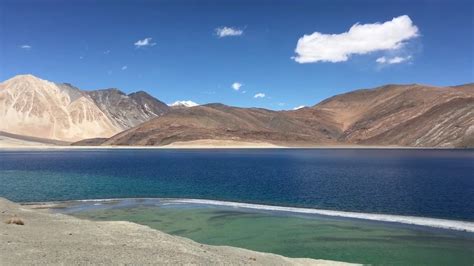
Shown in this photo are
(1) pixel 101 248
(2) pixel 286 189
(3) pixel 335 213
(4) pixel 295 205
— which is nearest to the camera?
(1) pixel 101 248

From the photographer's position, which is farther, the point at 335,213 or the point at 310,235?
the point at 335,213

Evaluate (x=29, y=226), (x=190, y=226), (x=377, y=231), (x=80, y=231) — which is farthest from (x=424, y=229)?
(x=29, y=226)

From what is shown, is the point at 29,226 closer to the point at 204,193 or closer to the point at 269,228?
the point at 269,228

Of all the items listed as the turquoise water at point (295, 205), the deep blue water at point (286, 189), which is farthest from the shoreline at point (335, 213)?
the deep blue water at point (286, 189)

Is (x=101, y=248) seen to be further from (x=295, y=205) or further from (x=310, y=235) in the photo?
(x=295, y=205)

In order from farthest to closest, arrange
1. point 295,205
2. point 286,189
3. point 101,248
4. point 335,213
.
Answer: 1. point 286,189
2. point 295,205
3. point 335,213
4. point 101,248

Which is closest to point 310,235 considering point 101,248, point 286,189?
point 101,248
